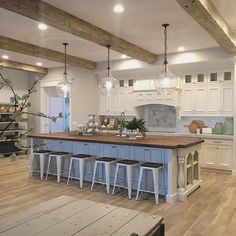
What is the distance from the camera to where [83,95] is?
8.55 metres

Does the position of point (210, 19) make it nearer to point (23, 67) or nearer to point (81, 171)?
point (81, 171)

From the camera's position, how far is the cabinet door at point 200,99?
22.6 feet

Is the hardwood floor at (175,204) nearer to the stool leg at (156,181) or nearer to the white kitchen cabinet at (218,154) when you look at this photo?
the stool leg at (156,181)

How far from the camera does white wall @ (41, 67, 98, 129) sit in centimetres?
848

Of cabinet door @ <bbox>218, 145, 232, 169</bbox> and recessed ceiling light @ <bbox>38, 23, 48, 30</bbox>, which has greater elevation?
recessed ceiling light @ <bbox>38, 23, 48, 30</bbox>

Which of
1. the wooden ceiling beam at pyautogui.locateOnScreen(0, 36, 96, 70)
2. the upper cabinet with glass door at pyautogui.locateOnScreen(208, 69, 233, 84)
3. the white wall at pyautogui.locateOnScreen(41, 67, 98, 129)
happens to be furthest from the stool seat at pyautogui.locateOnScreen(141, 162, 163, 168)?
Answer: the white wall at pyautogui.locateOnScreen(41, 67, 98, 129)

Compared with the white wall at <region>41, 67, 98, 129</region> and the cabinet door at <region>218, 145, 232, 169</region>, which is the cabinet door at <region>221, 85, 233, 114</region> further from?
the white wall at <region>41, 67, 98, 129</region>

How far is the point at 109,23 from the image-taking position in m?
4.59

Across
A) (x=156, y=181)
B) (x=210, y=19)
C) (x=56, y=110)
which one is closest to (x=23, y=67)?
(x=56, y=110)

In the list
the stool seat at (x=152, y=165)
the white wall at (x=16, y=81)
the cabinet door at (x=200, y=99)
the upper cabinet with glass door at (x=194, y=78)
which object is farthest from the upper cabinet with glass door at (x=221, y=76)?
the white wall at (x=16, y=81)

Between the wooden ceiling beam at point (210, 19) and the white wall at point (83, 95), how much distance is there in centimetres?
436

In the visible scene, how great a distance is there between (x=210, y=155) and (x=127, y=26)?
3.70m

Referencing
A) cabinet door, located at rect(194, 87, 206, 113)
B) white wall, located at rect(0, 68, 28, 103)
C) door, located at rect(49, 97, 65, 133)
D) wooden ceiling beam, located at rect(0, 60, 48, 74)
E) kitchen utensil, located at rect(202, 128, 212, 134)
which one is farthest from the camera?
door, located at rect(49, 97, 65, 133)

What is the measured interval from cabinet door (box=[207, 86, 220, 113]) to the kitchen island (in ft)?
6.27
